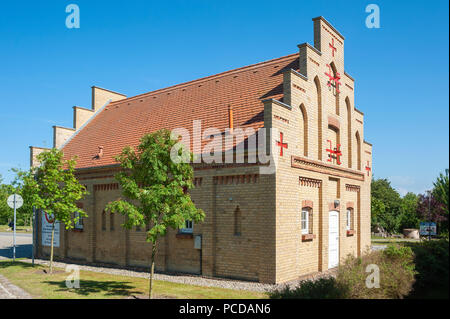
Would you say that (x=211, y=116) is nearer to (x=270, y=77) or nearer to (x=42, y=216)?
(x=270, y=77)

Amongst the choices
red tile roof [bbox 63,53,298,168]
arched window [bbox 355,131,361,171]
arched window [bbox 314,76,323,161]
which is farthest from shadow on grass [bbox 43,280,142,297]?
arched window [bbox 355,131,361,171]

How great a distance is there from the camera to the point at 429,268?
12.1 metres

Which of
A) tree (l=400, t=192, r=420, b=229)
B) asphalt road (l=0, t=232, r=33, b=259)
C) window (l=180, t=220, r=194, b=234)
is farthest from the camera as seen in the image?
tree (l=400, t=192, r=420, b=229)

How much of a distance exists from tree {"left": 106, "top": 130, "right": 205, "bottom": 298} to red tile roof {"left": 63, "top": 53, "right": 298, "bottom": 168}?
4.78 metres

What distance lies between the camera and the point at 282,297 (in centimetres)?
955

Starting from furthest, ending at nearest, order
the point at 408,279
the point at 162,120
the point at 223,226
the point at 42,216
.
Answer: the point at 42,216 < the point at 162,120 < the point at 223,226 < the point at 408,279

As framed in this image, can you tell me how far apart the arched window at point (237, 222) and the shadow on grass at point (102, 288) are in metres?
4.29

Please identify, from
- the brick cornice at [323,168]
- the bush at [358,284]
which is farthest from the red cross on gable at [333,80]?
the bush at [358,284]

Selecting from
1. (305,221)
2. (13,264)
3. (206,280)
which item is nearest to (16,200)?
(13,264)

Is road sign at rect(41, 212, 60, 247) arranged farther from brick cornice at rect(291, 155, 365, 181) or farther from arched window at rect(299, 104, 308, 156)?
arched window at rect(299, 104, 308, 156)

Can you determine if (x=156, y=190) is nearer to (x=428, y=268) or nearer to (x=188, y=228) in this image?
(x=188, y=228)

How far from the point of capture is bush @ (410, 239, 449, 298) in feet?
35.2
